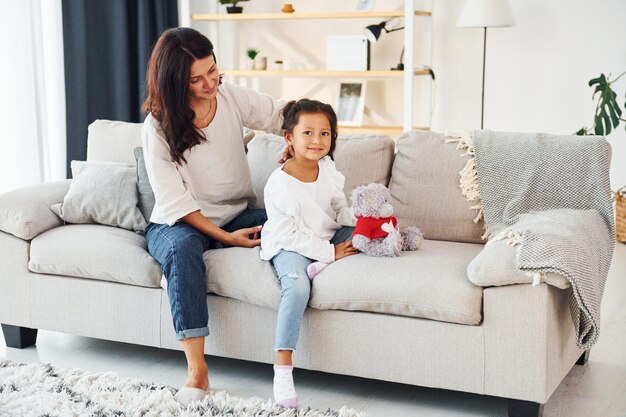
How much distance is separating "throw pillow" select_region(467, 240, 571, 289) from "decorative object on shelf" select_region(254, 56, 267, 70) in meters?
3.27

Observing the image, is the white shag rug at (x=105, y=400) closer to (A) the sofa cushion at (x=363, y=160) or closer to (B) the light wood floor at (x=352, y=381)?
(B) the light wood floor at (x=352, y=381)

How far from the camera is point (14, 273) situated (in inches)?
118

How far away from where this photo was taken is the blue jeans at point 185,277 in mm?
2527

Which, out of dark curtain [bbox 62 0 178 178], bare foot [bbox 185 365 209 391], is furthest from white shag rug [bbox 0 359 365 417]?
dark curtain [bbox 62 0 178 178]

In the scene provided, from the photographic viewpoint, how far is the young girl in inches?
101

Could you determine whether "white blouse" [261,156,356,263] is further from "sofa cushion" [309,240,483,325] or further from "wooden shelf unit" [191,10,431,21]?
"wooden shelf unit" [191,10,431,21]

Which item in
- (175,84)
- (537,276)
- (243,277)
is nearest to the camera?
(537,276)

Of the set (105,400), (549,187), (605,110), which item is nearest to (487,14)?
(605,110)

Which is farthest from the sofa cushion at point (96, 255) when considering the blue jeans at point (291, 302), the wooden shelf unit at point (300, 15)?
the wooden shelf unit at point (300, 15)

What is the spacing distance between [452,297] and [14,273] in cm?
154

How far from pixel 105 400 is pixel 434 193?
124 centimetres

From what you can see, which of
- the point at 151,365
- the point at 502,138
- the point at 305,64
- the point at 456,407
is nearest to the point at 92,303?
the point at 151,365

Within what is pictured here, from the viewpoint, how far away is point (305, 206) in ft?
8.71

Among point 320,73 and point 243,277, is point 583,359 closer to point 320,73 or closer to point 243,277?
point 243,277
